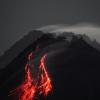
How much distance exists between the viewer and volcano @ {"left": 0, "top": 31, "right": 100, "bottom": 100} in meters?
16.5

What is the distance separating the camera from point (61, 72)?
18.1 m

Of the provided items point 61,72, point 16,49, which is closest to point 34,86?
point 61,72

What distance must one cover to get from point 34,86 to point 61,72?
205 centimetres

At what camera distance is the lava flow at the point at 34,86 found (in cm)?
1643

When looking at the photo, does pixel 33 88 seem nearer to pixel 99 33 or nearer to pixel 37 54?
pixel 37 54

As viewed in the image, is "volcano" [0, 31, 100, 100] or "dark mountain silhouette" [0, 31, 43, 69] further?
"dark mountain silhouette" [0, 31, 43, 69]

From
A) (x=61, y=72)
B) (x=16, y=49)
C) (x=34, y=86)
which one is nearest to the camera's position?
(x=34, y=86)

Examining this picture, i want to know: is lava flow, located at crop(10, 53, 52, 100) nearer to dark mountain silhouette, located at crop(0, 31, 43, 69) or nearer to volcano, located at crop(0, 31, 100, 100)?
volcano, located at crop(0, 31, 100, 100)

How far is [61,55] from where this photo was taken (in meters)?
20.1

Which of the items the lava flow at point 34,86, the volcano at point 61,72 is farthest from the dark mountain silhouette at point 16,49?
the lava flow at point 34,86

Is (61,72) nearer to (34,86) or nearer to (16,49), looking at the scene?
(34,86)

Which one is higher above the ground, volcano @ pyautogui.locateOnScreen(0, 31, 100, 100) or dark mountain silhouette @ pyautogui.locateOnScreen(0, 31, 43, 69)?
dark mountain silhouette @ pyautogui.locateOnScreen(0, 31, 43, 69)

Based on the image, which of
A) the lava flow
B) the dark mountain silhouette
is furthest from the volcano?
the dark mountain silhouette

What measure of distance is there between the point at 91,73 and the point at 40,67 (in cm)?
342
